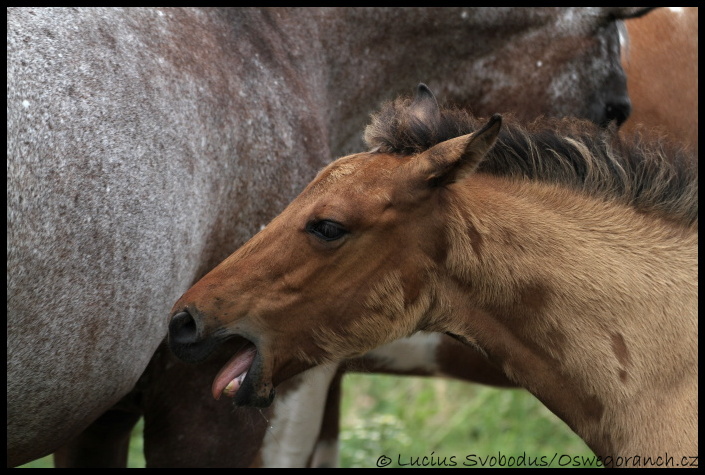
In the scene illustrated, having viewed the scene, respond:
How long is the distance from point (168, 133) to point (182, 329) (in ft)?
2.26

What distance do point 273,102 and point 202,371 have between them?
104 cm

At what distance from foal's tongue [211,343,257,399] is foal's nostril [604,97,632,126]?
1.98 meters

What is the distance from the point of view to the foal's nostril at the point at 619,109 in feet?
12.3

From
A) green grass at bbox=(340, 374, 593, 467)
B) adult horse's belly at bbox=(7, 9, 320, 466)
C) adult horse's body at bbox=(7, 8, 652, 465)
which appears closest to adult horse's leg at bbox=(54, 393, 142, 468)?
adult horse's body at bbox=(7, 8, 652, 465)

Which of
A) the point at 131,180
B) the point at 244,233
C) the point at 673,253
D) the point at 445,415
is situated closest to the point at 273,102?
the point at 244,233

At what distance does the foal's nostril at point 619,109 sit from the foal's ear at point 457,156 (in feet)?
4.93

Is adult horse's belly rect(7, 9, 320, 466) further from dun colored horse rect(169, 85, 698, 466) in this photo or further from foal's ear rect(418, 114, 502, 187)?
foal's ear rect(418, 114, 502, 187)

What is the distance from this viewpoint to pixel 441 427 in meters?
6.30

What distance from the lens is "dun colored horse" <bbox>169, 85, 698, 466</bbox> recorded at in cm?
253

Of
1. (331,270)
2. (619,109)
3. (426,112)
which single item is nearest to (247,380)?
(331,270)

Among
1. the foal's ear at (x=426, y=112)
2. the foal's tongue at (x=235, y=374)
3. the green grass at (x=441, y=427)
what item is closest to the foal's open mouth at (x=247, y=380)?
the foal's tongue at (x=235, y=374)

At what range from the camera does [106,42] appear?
9.32ft

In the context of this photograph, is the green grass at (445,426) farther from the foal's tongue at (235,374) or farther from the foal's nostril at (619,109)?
the foal's tongue at (235,374)

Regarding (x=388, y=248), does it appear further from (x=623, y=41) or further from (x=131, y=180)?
(x=623, y=41)
